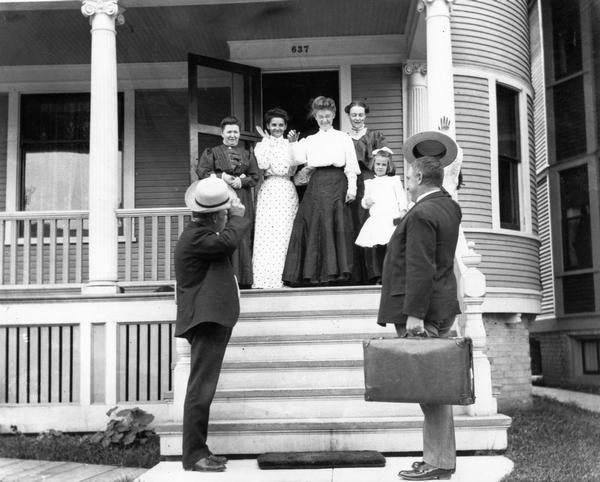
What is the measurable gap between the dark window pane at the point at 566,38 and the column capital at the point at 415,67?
5.52 m

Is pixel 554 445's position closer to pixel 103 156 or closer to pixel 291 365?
pixel 291 365

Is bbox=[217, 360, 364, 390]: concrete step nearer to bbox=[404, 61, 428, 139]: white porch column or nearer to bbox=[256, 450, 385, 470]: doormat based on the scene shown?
bbox=[256, 450, 385, 470]: doormat

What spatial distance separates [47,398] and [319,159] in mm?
3444

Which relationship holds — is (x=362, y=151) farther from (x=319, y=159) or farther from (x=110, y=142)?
(x=110, y=142)

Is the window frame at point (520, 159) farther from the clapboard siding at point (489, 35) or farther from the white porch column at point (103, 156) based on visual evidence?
the white porch column at point (103, 156)

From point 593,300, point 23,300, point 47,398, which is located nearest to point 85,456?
point 47,398

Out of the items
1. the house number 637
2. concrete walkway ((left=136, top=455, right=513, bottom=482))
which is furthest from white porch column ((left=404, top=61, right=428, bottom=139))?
concrete walkway ((left=136, top=455, right=513, bottom=482))

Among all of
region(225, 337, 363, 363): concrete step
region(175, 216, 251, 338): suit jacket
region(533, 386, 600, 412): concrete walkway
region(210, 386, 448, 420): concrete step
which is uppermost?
region(175, 216, 251, 338): suit jacket

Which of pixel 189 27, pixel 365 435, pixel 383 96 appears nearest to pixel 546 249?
pixel 383 96

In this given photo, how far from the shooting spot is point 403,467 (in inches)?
201

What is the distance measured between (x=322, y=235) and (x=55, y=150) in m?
5.28

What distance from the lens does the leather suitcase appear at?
4.41m

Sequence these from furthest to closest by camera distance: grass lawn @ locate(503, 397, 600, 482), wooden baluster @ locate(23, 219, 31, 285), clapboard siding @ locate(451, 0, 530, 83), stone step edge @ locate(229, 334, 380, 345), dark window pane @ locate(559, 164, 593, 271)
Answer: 1. dark window pane @ locate(559, 164, 593, 271)
2. clapboard siding @ locate(451, 0, 530, 83)
3. wooden baluster @ locate(23, 219, 31, 285)
4. stone step edge @ locate(229, 334, 380, 345)
5. grass lawn @ locate(503, 397, 600, 482)

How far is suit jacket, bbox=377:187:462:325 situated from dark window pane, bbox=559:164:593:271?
34.3 ft
